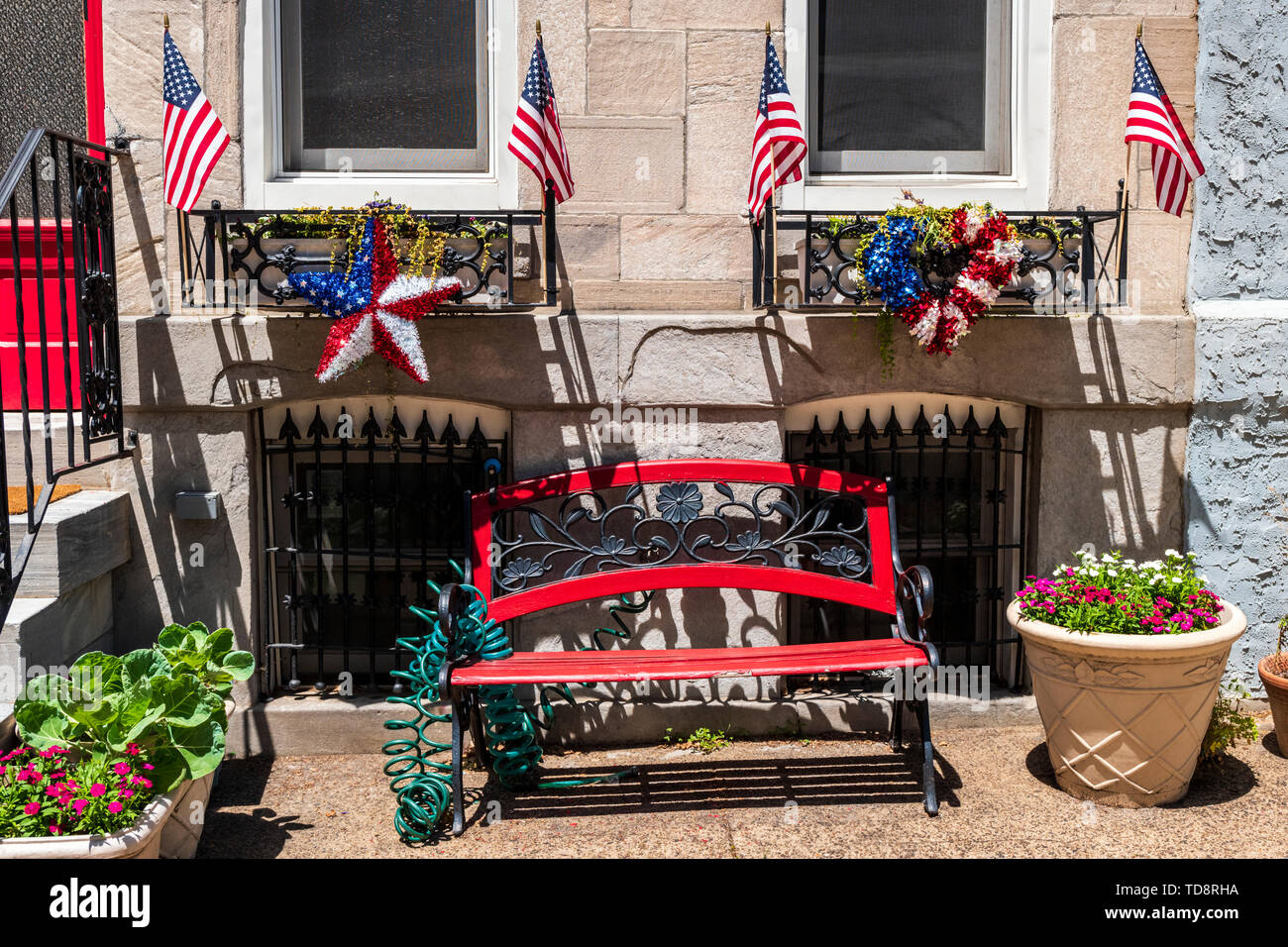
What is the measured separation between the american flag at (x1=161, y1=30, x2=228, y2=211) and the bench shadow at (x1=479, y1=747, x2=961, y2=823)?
2.74 metres

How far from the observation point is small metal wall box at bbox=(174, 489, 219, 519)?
511cm

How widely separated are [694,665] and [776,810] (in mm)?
647

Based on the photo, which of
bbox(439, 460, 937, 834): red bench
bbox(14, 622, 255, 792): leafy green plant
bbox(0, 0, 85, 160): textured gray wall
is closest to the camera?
bbox(14, 622, 255, 792): leafy green plant

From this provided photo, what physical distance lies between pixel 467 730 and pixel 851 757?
169 centimetres

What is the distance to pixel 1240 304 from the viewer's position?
17.3 ft

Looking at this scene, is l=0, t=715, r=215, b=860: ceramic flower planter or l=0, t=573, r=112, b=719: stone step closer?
l=0, t=715, r=215, b=860: ceramic flower planter

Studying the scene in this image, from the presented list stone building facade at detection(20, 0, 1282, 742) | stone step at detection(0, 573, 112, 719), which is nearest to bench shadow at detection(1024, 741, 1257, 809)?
stone building facade at detection(20, 0, 1282, 742)

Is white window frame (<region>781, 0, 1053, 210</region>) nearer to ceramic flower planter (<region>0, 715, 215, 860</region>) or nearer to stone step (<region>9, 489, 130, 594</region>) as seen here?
stone step (<region>9, 489, 130, 594</region>)

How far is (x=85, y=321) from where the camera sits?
4.71 meters

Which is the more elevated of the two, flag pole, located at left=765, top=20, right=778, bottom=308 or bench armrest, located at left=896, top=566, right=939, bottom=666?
flag pole, located at left=765, top=20, right=778, bottom=308

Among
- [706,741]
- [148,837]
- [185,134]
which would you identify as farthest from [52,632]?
[706,741]

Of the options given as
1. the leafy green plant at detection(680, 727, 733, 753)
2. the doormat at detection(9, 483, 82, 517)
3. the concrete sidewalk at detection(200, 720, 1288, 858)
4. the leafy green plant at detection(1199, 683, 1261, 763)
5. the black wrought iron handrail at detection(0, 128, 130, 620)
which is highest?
the black wrought iron handrail at detection(0, 128, 130, 620)

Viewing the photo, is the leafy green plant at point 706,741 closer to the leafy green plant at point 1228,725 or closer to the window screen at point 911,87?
the leafy green plant at point 1228,725

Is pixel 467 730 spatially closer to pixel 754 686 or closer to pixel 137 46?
pixel 754 686
